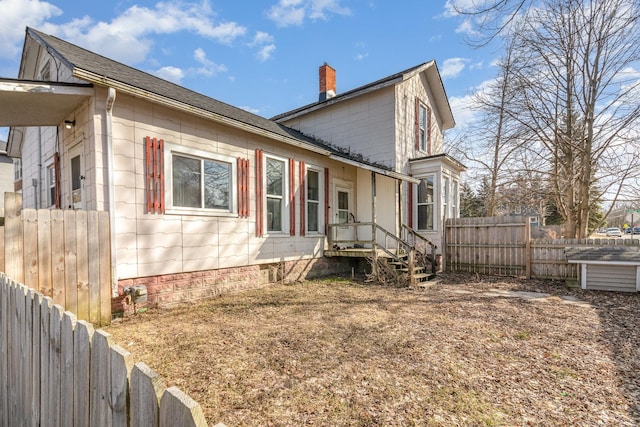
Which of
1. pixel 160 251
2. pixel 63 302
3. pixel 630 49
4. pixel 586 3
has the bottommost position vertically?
pixel 63 302

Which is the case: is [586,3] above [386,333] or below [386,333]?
above

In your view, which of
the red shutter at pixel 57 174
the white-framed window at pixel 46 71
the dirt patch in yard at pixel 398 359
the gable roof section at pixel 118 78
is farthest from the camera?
the white-framed window at pixel 46 71

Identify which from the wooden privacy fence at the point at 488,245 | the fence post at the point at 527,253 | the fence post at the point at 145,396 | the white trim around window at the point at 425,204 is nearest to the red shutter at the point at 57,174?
the fence post at the point at 145,396

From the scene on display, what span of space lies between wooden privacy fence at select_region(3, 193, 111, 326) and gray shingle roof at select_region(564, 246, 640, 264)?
10.6 metres

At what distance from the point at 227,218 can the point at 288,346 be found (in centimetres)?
405

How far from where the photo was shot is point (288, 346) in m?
4.09

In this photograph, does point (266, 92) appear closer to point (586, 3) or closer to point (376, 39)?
point (376, 39)

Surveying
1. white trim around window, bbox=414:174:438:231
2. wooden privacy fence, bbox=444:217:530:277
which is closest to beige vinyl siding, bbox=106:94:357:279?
white trim around window, bbox=414:174:438:231

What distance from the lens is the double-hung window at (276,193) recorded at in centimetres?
852

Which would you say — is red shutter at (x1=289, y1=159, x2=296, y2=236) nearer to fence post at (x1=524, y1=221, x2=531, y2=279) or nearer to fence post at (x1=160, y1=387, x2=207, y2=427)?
fence post at (x1=524, y1=221, x2=531, y2=279)

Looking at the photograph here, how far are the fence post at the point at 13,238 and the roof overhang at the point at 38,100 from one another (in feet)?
7.33

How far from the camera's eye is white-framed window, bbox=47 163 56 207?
7457 mm

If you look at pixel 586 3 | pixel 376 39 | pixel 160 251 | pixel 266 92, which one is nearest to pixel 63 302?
pixel 160 251

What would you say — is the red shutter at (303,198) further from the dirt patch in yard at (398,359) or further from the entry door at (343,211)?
the dirt patch in yard at (398,359)
